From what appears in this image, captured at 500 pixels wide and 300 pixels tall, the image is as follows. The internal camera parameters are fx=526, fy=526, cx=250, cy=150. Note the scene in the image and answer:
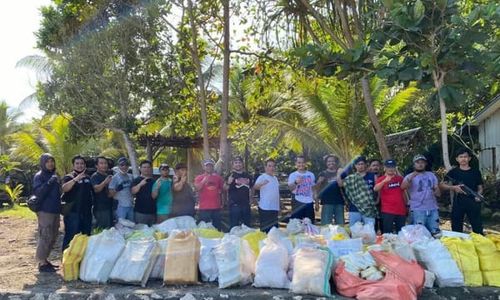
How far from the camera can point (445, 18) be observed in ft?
20.7

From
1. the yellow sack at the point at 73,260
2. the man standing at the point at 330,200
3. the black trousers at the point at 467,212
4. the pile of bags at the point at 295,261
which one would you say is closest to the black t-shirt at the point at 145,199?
the pile of bags at the point at 295,261

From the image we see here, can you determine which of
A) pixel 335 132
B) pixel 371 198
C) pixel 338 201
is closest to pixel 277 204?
pixel 338 201

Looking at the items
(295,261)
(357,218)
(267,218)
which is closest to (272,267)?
(295,261)

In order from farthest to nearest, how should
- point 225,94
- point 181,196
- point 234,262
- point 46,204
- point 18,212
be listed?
point 18,212
point 225,94
point 181,196
point 46,204
point 234,262

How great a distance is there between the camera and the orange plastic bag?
5266mm

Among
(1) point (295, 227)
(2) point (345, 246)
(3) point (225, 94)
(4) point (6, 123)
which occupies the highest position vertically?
(4) point (6, 123)

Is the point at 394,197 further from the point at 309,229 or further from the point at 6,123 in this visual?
the point at 6,123

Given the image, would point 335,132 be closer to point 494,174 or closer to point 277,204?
point 494,174

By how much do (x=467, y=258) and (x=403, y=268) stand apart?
2.91ft

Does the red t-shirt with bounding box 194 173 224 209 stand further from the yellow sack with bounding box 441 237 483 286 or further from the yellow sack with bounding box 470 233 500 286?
the yellow sack with bounding box 470 233 500 286

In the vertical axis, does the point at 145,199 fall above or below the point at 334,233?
above

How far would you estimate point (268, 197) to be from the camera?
8000 mm

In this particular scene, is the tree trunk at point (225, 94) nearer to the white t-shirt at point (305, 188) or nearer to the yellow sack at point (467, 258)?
the white t-shirt at point (305, 188)

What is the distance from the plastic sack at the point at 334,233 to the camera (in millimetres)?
6246
